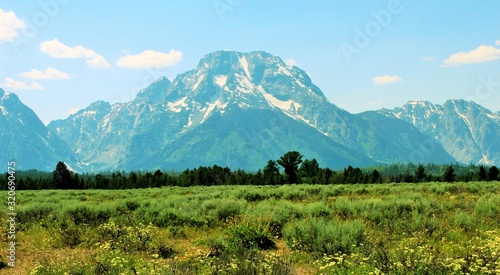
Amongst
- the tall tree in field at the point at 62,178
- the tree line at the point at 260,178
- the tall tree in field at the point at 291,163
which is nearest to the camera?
the tall tree in field at the point at 62,178

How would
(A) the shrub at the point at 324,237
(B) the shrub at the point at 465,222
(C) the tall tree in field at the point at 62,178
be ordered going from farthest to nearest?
(C) the tall tree in field at the point at 62,178, (B) the shrub at the point at 465,222, (A) the shrub at the point at 324,237

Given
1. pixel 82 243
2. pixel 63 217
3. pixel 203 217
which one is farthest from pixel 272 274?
pixel 63 217

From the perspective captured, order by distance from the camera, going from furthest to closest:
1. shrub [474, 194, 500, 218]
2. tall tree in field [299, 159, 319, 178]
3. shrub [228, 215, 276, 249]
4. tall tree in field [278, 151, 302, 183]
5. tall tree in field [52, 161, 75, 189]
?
tall tree in field [299, 159, 319, 178]
tall tree in field [278, 151, 302, 183]
tall tree in field [52, 161, 75, 189]
shrub [474, 194, 500, 218]
shrub [228, 215, 276, 249]

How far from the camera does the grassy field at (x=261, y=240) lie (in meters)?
9.16

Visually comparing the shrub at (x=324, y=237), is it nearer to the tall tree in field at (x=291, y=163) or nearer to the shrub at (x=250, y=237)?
the shrub at (x=250, y=237)

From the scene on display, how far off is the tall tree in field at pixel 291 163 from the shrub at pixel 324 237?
86.6 meters

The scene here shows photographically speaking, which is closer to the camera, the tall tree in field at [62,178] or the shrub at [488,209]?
the shrub at [488,209]

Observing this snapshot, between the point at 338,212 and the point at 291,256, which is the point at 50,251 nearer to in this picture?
the point at 291,256

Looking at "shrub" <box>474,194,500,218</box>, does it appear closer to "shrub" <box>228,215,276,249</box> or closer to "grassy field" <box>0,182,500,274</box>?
"grassy field" <box>0,182,500,274</box>

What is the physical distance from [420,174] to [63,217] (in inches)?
4792

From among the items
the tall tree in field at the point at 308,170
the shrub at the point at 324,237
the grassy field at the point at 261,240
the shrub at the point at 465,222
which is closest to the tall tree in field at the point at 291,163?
the tall tree in field at the point at 308,170

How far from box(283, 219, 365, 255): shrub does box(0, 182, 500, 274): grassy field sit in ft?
0.11

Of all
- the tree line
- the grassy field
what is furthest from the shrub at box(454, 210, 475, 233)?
the tree line

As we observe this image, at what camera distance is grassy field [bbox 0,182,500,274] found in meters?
9.16
